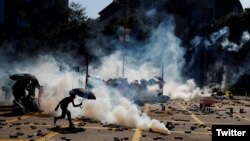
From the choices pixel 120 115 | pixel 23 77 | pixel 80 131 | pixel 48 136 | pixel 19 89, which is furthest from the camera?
pixel 19 89

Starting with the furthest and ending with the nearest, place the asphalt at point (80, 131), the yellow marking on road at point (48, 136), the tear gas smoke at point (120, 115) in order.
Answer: the tear gas smoke at point (120, 115) → the asphalt at point (80, 131) → the yellow marking on road at point (48, 136)

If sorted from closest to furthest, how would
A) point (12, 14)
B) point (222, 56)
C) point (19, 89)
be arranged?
point (19, 89) < point (12, 14) < point (222, 56)

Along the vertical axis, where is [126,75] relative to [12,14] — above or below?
below

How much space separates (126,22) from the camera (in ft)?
231

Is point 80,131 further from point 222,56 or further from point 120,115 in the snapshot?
point 222,56

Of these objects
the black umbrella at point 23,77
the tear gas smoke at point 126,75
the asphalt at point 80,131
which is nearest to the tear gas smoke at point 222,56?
the tear gas smoke at point 126,75

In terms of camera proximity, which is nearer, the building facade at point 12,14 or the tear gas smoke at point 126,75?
the tear gas smoke at point 126,75

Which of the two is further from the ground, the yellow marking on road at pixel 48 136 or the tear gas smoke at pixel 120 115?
the tear gas smoke at pixel 120 115

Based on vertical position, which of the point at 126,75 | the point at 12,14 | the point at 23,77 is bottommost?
the point at 23,77

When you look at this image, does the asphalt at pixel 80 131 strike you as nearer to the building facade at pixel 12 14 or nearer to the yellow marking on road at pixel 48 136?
the yellow marking on road at pixel 48 136

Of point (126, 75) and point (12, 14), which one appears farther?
point (126, 75)

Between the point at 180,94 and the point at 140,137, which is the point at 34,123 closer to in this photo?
the point at 140,137

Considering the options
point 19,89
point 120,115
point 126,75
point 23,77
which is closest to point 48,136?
point 120,115

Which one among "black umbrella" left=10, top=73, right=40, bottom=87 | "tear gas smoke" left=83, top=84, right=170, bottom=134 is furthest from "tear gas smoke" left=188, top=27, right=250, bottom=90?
"black umbrella" left=10, top=73, right=40, bottom=87
